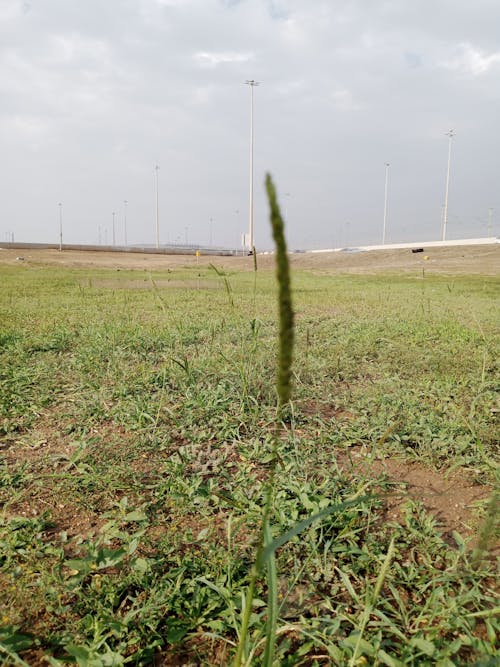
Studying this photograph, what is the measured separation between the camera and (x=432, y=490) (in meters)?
1.92

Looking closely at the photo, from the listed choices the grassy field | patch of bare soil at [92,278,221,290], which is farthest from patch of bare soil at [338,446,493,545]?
patch of bare soil at [92,278,221,290]

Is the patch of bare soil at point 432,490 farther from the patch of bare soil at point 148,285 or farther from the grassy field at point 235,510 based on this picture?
the patch of bare soil at point 148,285

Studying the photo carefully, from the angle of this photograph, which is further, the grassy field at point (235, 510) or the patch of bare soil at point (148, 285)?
the patch of bare soil at point (148, 285)

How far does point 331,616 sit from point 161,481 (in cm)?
89

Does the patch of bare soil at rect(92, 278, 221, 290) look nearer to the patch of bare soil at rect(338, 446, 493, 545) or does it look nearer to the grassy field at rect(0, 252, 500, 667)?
the grassy field at rect(0, 252, 500, 667)

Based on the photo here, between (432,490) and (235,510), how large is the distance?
85 centimetres

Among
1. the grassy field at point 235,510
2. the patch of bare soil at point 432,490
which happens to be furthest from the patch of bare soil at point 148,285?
the patch of bare soil at point 432,490

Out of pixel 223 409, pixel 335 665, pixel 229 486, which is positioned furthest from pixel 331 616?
pixel 223 409

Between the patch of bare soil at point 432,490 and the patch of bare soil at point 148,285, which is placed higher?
the patch of bare soil at point 148,285

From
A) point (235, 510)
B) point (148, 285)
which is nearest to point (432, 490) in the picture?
point (235, 510)

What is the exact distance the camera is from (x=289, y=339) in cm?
54

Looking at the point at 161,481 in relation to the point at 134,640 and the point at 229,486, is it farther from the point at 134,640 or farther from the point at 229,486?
the point at 134,640

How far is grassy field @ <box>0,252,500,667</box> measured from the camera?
1227 millimetres

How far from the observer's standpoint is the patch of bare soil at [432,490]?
1.74m
